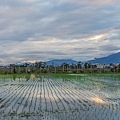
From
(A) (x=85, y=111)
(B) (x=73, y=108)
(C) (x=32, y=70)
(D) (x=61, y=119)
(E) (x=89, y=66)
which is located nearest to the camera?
(D) (x=61, y=119)

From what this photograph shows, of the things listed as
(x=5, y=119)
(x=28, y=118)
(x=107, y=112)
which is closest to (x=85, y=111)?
(x=107, y=112)

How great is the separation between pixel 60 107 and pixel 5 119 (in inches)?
89.8

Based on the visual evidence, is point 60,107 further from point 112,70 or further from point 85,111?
point 112,70

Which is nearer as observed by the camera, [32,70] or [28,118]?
[28,118]

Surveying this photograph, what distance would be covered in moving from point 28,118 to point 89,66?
52.9 metres

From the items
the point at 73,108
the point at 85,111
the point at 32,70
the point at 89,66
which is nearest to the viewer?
the point at 85,111

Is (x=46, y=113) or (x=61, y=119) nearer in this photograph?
(x=61, y=119)

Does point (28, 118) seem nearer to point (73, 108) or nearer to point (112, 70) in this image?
point (73, 108)

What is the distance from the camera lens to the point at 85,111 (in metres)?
7.40

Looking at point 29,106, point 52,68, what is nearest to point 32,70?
point 52,68

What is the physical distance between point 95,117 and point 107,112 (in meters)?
0.83

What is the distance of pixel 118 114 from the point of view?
273 inches

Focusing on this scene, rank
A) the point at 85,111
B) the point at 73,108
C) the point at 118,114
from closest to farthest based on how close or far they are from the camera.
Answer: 1. the point at 118,114
2. the point at 85,111
3. the point at 73,108

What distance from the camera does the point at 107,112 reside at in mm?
7199
